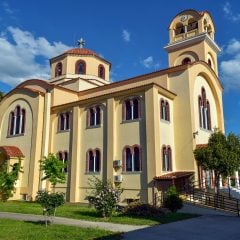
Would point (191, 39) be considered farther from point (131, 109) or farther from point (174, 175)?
point (174, 175)

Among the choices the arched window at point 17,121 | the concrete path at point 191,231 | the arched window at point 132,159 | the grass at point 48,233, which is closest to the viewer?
the grass at point 48,233

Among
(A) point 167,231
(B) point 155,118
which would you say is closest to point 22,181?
(B) point 155,118

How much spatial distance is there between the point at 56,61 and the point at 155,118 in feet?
55.1

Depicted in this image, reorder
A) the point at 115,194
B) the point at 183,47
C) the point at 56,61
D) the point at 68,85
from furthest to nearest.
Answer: the point at 56,61, the point at 68,85, the point at 183,47, the point at 115,194

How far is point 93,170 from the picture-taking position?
2306cm

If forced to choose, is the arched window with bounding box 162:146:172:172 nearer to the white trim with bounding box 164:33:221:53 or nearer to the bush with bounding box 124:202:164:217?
the bush with bounding box 124:202:164:217

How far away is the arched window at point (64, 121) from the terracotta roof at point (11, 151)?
3947 mm

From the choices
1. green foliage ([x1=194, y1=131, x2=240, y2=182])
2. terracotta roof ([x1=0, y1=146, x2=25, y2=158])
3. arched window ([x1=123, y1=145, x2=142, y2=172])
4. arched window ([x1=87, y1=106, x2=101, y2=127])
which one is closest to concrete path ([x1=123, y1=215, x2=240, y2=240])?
green foliage ([x1=194, y1=131, x2=240, y2=182])

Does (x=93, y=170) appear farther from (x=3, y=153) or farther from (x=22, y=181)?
(x=3, y=153)

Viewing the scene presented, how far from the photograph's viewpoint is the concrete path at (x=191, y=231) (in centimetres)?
1051

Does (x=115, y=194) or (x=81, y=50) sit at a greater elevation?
(x=81, y=50)

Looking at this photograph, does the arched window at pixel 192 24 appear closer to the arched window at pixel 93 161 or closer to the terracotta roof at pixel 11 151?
the arched window at pixel 93 161

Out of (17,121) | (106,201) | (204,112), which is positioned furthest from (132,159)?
(17,121)

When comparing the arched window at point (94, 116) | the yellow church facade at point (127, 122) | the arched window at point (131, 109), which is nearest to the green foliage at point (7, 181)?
the yellow church facade at point (127, 122)
